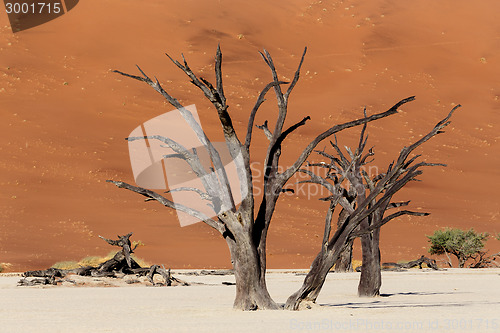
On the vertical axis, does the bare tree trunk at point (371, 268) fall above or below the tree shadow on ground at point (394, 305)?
above

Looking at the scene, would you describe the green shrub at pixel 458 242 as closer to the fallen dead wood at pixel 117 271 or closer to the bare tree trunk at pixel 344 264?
the bare tree trunk at pixel 344 264

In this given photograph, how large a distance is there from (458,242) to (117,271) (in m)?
16.3

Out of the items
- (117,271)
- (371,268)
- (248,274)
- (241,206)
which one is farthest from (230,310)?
(117,271)

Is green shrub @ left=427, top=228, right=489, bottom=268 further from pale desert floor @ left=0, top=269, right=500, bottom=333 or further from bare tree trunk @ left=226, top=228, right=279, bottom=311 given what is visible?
bare tree trunk @ left=226, top=228, right=279, bottom=311

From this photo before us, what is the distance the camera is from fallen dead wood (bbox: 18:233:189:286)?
1831 cm

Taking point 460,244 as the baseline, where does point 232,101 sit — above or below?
above

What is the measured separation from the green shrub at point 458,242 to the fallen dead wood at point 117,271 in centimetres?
1503

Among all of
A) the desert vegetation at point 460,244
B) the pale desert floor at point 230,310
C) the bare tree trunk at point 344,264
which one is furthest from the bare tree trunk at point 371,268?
the desert vegetation at point 460,244

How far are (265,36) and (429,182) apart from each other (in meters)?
19.9

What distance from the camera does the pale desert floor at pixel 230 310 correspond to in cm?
875

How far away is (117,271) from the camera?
1962cm

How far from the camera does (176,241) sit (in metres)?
29.0

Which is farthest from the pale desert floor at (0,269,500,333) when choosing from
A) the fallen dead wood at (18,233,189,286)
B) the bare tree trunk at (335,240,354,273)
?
the bare tree trunk at (335,240,354,273)

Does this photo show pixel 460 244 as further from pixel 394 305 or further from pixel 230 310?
pixel 230 310
